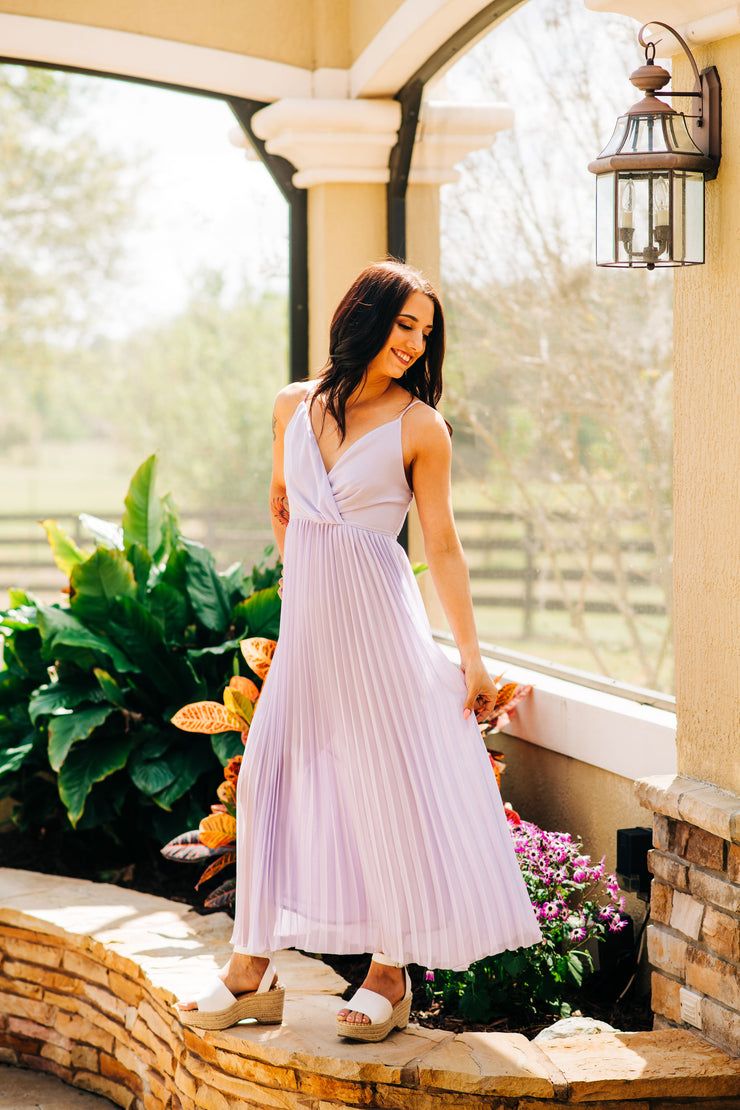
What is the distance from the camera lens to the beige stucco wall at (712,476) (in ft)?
7.79

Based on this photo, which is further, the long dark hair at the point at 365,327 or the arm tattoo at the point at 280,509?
the arm tattoo at the point at 280,509

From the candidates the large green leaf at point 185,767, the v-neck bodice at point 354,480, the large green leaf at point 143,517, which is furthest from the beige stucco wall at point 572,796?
the large green leaf at point 143,517

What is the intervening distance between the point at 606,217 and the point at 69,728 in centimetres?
220

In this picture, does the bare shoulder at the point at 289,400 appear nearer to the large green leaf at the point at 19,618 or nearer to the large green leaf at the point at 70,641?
the large green leaf at the point at 70,641

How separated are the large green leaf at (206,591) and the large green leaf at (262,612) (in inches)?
3.4

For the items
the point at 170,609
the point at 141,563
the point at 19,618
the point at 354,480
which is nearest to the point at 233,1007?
the point at 354,480

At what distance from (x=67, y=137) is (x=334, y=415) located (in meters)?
9.65

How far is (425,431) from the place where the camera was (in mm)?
2436

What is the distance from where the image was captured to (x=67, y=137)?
1101 cm

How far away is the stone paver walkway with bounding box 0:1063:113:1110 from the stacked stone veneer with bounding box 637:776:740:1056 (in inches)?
62.1

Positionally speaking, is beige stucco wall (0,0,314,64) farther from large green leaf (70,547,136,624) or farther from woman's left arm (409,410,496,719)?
woman's left arm (409,410,496,719)

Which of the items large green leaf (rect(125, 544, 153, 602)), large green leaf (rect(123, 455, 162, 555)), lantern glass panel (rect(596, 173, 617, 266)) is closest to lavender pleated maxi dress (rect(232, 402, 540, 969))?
lantern glass panel (rect(596, 173, 617, 266))

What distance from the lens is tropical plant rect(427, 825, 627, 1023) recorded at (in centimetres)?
281

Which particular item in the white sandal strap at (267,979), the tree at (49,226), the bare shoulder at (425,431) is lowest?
the white sandal strap at (267,979)
